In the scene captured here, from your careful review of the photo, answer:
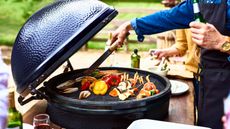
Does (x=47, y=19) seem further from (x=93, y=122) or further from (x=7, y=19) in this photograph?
(x=7, y=19)

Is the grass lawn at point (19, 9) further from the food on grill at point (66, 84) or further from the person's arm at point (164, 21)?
the food on grill at point (66, 84)

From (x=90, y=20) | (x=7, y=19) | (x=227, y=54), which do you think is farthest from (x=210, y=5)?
(x=7, y=19)

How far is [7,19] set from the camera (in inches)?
531

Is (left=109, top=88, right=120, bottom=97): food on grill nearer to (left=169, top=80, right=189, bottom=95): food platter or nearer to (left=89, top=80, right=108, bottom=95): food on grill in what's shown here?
(left=89, top=80, right=108, bottom=95): food on grill

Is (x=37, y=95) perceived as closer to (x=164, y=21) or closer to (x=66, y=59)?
(x=66, y=59)

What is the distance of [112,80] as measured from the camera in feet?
7.49

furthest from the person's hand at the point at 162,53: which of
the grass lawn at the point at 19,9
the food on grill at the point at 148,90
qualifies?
the grass lawn at the point at 19,9

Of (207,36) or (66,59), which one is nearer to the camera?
(66,59)

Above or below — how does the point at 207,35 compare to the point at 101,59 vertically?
above

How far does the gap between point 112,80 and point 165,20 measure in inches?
32.5

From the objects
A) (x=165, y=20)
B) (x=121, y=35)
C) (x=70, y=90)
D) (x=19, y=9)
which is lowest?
(x=19, y=9)

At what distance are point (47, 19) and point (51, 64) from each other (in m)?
0.30

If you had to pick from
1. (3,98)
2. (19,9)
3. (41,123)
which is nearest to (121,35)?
(41,123)

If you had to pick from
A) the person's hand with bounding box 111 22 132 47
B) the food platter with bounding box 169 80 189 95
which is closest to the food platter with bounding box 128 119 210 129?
the food platter with bounding box 169 80 189 95
